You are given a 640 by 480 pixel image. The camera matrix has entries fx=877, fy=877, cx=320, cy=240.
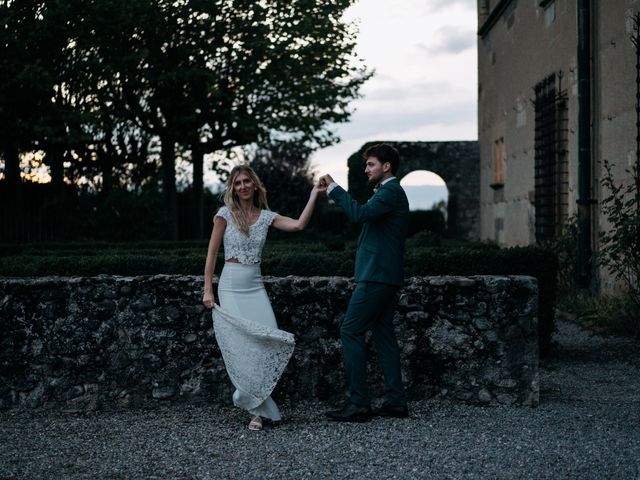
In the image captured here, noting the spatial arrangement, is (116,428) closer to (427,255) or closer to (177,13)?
(427,255)

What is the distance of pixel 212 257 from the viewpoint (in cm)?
550

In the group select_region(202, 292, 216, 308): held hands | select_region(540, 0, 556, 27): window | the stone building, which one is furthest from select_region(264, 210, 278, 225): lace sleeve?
select_region(540, 0, 556, 27): window

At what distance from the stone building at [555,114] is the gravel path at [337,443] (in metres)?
5.27

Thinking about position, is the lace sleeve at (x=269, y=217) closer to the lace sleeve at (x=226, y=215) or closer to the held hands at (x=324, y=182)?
the lace sleeve at (x=226, y=215)

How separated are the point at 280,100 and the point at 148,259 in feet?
41.1

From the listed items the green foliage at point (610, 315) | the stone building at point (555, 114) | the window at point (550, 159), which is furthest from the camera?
the window at point (550, 159)

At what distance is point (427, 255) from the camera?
7.91 m

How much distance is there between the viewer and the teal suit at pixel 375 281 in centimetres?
539

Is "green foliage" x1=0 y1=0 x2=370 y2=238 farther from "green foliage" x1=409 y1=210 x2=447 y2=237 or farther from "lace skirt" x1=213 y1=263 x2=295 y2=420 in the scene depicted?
"lace skirt" x1=213 y1=263 x2=295 y2=420

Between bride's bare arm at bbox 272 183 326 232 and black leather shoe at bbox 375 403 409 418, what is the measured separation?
4.16ft

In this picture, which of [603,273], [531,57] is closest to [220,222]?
[603,273]

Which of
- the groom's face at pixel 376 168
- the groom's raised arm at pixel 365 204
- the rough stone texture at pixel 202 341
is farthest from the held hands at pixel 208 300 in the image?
the groom's face at pixel 376 168

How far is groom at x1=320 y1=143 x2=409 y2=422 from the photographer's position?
540 centimetres

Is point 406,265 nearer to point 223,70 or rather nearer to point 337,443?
point 337,443
